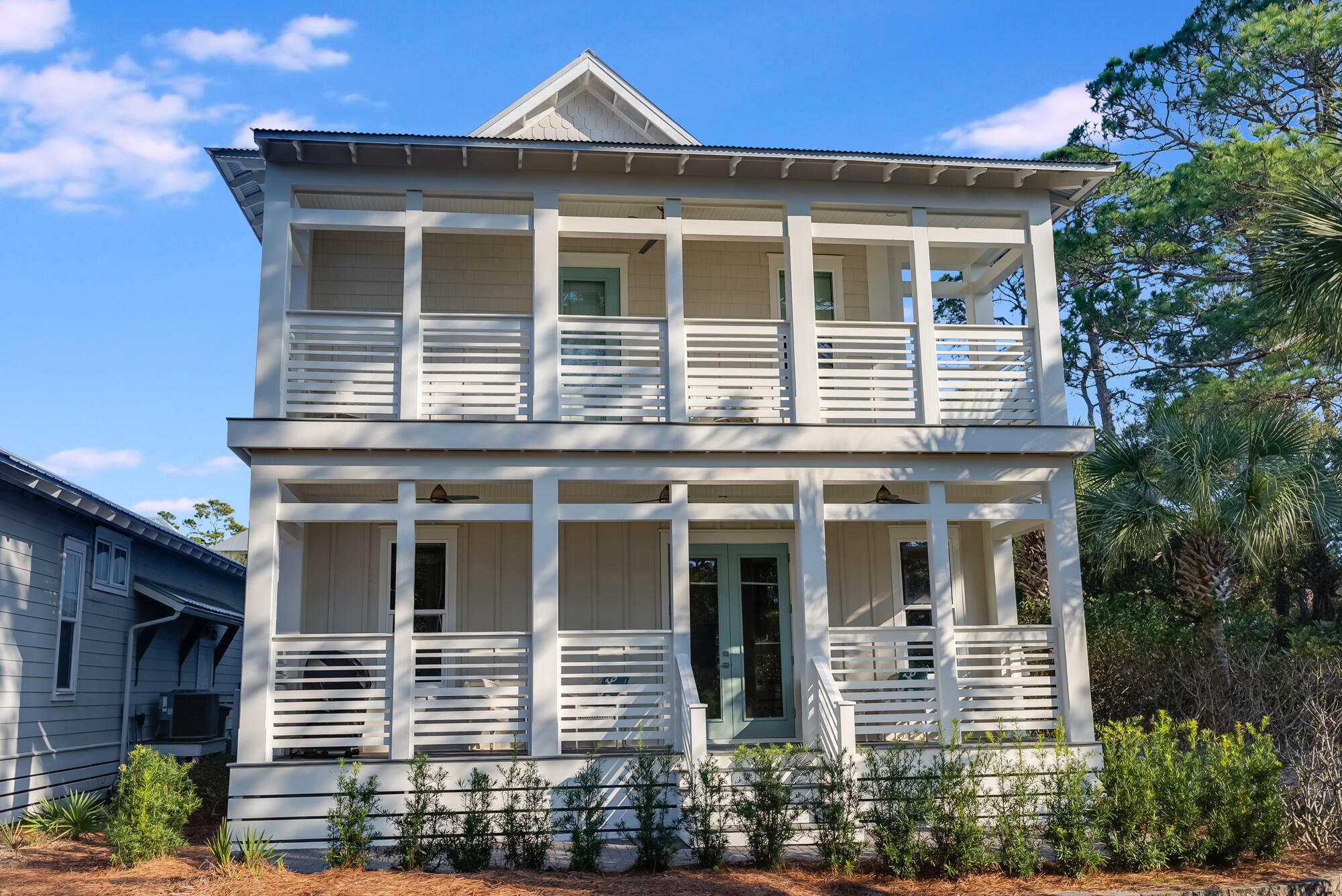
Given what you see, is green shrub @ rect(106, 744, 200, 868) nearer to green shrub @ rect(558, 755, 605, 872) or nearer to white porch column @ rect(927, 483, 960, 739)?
green shrub @ rect(558, 755, 605, 872)

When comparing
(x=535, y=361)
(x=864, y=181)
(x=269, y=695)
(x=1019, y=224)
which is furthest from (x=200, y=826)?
(x=1019, y=224)

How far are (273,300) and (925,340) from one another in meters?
6.87

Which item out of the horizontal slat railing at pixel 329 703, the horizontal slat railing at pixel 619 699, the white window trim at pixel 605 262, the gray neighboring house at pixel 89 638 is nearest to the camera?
the horizontal slat railing at pixel 329 703

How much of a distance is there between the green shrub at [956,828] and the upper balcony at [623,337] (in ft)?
13.5

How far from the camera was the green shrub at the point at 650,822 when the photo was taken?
28.0ft

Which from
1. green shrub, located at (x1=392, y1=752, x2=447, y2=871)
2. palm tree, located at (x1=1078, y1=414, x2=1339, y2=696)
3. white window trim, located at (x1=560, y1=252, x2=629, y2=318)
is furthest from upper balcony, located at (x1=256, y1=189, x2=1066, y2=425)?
green shrub, located at (x1=392, y1=752, x2=447, y2=871)

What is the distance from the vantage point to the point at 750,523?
1305 cm

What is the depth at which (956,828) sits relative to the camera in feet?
27.1

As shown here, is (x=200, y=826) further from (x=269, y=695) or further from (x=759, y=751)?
(x=759, y=751)

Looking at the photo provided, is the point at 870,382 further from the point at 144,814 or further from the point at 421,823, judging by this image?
the point at 144,814

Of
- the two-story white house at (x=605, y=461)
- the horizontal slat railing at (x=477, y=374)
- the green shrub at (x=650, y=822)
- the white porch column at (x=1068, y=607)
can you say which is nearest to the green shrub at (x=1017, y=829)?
the two-story white house at (x=605, y=461)

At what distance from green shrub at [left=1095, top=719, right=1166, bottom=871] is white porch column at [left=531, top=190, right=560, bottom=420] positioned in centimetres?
611

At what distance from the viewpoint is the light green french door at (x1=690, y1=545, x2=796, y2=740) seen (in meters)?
12.6

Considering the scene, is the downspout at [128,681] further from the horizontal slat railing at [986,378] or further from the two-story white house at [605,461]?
the horizontal slat railing at [986,378]
